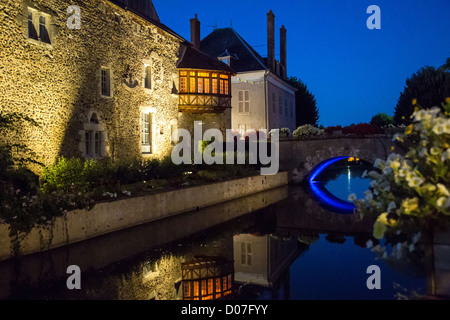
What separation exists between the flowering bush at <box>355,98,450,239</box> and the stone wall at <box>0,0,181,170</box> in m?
9.93

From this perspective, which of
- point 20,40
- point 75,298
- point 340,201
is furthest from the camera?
point 340,201

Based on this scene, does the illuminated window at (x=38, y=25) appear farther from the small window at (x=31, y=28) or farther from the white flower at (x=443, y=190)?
the white flower at (x=443, y=190)

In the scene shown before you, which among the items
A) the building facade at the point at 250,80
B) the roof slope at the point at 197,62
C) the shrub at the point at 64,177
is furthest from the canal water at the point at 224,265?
the building facade at the point at 250,80

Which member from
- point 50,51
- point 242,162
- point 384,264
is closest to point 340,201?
point 242,162

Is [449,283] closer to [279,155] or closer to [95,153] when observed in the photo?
[95,153]

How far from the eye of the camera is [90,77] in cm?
1427

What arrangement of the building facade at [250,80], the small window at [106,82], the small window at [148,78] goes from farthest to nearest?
the building facade at [250,80] < the small window at [148,78] < the small window at [106,82]

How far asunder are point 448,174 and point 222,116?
18797mm

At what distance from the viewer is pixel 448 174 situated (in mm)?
4176

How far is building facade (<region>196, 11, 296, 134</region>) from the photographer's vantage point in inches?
1097

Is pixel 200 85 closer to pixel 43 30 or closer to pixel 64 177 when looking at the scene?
pixel 43 30

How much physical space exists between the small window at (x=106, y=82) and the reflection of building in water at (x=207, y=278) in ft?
32.0

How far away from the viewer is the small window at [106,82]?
15.2m

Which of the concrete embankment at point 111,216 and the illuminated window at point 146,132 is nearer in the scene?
the concrete embankment at point 111,216
